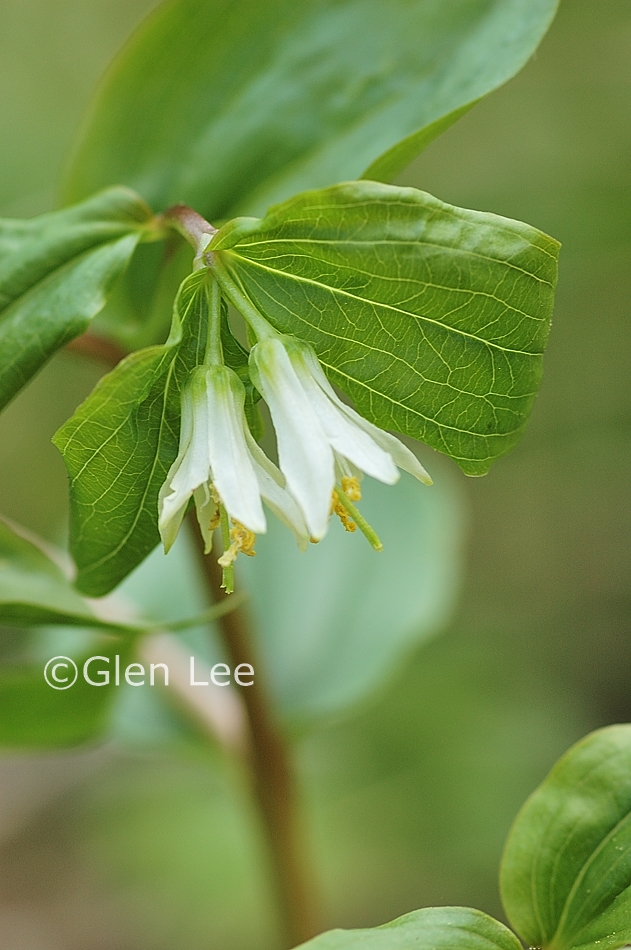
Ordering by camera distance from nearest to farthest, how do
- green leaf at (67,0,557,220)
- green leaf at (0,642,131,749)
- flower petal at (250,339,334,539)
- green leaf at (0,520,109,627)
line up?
flower petal at (250,339,334,539) < green leaf at (0,520,109,627) < green leaf at (67,0,557,220) < green leaf at (0,642,131,749)

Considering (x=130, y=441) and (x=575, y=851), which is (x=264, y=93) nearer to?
(x=130, y=441)

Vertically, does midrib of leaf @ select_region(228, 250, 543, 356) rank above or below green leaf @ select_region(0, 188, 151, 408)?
below

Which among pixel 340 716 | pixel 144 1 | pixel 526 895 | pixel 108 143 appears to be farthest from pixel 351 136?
pixel 144 1

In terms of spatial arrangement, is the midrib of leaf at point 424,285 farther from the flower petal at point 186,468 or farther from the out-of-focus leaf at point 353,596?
the out-of-focus leaf at point 353,596

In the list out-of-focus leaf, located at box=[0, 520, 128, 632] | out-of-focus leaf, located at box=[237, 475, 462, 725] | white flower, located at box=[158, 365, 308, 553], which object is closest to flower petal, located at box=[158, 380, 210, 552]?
white flower, located at box=[158, 365, 308, 553]

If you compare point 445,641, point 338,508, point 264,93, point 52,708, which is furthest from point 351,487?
point 445,641

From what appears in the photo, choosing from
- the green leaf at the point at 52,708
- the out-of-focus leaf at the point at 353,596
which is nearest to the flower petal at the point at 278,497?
the green leaf at the point at 52,708

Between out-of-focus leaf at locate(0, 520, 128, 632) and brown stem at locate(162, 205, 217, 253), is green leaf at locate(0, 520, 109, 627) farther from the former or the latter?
brown stem at locate(162, 205, 217, 253)

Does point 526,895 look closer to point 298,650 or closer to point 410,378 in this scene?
point 410,378
